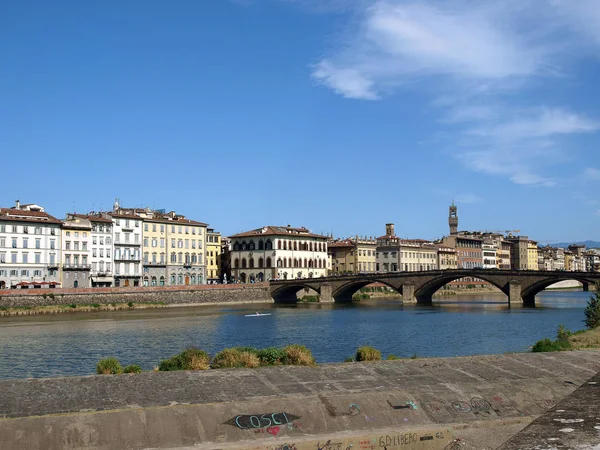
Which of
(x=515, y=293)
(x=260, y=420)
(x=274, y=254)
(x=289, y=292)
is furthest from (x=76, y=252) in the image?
(x=260, y=420)

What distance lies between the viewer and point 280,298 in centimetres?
12212

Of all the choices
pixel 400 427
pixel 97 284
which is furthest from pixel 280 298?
pixel 400 427

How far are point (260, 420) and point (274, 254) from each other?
367ft

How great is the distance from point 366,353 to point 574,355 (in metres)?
8.80

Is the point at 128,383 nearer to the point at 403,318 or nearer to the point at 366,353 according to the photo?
the point at 366,353

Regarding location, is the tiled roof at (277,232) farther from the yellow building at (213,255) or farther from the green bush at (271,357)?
the green bush at (271,357)

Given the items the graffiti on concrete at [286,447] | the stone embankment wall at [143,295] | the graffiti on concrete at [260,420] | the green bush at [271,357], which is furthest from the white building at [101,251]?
the graffiti on concrete at [286,447]

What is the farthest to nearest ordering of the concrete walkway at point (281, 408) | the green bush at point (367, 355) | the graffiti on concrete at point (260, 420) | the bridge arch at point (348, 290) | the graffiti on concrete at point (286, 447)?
1. the bridge arch at point (348, 290)
2. the green bush at point (367, 355)
3. the graffiti on concrete at point (260, 420)
4. the graffiti on concrete at point (286, 447)
5. the concrete walkway at point (281, 408)

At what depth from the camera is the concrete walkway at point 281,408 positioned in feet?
54.5

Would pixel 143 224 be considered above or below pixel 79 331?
above

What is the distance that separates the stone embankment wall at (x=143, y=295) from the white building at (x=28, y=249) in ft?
18.1

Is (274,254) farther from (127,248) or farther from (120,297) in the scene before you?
(120,297)

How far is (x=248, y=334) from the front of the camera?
196 ft

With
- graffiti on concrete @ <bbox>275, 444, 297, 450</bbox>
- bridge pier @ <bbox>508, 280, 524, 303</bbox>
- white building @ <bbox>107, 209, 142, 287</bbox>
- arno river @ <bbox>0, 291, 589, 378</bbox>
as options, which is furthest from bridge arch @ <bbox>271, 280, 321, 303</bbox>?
graffiti on concrete @ <bbox>275, 444, 297, 450</bbox>
